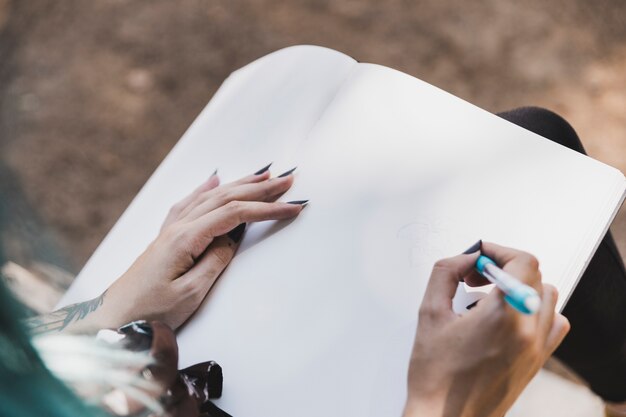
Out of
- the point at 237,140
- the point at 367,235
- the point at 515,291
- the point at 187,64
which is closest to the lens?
the point at 515,291

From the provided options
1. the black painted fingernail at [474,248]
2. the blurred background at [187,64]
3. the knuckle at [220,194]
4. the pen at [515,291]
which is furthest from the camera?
the blurred background at [187,64]

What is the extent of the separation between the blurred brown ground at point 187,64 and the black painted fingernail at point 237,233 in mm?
574

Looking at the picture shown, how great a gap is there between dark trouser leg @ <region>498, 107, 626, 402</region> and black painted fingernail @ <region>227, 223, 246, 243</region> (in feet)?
1.06

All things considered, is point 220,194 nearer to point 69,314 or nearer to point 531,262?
point 69,314

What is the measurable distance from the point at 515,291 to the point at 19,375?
0.99ft

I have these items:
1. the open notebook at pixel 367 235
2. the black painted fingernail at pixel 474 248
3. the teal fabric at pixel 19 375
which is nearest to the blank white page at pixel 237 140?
the open notebook at pixel 367 235

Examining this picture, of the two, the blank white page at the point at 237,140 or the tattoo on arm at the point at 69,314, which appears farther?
the blank white page at the point at 237,140

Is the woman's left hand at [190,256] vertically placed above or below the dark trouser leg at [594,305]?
above

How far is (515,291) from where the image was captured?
16.9 inches

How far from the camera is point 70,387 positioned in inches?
12.7

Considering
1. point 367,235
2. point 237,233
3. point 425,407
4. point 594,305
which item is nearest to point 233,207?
point 237,233

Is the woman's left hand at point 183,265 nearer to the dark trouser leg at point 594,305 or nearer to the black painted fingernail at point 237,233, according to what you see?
the black painted fingernail at point 237,233

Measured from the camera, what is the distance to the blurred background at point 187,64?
112cm

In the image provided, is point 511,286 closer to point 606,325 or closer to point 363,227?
point 363,227
